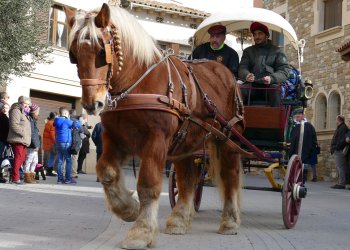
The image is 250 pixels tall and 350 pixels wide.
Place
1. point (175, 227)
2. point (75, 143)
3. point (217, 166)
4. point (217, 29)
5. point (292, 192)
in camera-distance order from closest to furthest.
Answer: point (175, 227) → point (217, 166) → point (292, 192) → point (217, 29) → point (75, 143)

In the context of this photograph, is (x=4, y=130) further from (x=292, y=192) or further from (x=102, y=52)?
(x=102, y=52)

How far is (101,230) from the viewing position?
7.61 meters

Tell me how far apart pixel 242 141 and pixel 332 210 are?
406 centimetres

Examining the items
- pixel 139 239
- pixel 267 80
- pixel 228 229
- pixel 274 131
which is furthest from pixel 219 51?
pixel 139 239

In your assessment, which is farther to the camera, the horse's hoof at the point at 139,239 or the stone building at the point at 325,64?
the stone building at the point at 325,64

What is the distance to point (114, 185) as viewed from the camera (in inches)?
257

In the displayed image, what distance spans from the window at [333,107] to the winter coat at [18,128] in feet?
45.5

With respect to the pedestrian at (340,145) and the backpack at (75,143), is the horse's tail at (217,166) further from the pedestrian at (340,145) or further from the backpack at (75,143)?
the pedestrian at (340,145)

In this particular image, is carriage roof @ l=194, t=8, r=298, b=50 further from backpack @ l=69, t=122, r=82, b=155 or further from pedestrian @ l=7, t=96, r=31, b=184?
backpack @ l=69, t=122, r=82, b=155

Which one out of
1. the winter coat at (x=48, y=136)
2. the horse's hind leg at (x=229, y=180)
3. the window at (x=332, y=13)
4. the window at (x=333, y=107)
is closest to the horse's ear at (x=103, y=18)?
the horse's hind leg at (x=229, y=180)

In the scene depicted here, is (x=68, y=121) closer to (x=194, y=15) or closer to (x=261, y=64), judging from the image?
(x=261, y=64)

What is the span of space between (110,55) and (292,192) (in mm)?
3557

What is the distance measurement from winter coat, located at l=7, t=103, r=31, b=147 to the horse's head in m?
8.26

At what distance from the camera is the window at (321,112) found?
84.3 feet
